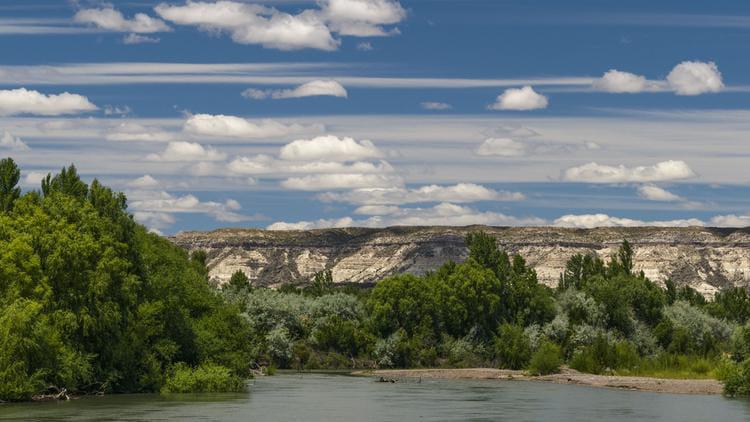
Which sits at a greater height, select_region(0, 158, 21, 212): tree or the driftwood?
select_region(0, 158, 21, 212): tree

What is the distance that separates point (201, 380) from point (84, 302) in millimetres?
12688

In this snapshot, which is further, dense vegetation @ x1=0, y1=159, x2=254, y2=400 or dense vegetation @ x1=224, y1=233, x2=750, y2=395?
dense vegetation @ x1=224, y1=233, x2=750, y2=395

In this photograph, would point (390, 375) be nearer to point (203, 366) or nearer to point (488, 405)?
point (203, 366)

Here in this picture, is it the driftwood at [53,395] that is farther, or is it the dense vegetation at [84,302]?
the driftwood at [53,395]

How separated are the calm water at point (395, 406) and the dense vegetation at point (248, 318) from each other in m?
3.83

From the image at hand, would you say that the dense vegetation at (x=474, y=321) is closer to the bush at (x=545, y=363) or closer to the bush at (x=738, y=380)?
the bush at (x=545, y=363)

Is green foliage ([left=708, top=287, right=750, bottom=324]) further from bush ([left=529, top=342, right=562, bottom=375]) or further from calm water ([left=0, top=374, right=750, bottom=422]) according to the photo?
calm water ([left=0, top=374, right=750, bottom=422])

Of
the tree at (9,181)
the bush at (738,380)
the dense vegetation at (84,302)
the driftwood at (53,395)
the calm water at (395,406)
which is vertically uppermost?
the tree at (9,181)

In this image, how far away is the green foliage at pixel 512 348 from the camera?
144 metres

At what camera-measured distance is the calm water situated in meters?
70.3

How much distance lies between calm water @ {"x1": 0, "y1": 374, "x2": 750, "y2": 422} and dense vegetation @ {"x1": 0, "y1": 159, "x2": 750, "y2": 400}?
3827 mm

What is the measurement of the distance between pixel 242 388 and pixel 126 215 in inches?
668

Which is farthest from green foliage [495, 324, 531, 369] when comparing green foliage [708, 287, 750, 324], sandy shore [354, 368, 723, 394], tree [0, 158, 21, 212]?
tree [0, 158, 21, 212]

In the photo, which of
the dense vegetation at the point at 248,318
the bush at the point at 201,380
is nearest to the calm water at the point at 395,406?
the bush at the point at 201,380
